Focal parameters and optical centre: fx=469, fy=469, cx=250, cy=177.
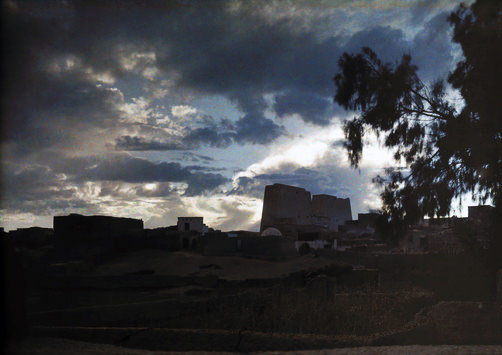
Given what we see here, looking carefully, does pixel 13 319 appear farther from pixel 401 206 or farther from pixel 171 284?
pixel 401 206

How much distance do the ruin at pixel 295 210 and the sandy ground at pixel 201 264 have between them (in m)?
10.5

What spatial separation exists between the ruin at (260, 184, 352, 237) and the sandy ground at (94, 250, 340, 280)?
412 inches

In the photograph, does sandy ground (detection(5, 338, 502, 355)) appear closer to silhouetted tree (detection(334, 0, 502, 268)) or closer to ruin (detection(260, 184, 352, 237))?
silhouetted tree (detection(334, 0, 502, 268))

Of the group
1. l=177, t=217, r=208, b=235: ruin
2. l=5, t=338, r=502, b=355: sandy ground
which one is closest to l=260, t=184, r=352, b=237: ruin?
l=177, t=217, r=208, b=235: ruin

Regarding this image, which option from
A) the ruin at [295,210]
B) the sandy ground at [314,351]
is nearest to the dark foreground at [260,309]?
the sandy ground at [314,351]

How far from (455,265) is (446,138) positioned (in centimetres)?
600

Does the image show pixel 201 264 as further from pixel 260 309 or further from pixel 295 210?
pixel 295 210

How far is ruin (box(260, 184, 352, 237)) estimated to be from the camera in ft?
106

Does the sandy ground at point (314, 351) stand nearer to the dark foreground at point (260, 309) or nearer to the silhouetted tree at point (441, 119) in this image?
the dark foreground at point (260, 309)

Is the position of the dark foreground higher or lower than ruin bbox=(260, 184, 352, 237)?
lower

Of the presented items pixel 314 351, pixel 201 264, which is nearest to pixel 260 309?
pixel 314 351

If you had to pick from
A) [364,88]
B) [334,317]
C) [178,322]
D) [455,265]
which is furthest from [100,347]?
[455,265]

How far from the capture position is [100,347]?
8.95 metres

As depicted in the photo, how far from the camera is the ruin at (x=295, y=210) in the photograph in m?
32.3
